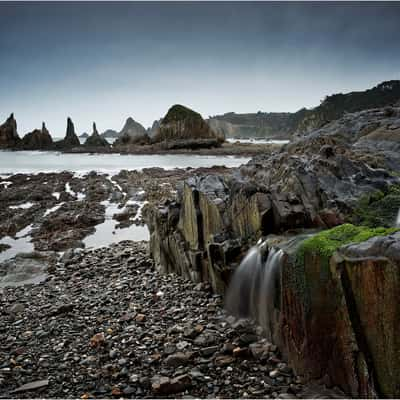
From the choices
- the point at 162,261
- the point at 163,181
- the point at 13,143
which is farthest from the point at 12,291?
the point at 13,143

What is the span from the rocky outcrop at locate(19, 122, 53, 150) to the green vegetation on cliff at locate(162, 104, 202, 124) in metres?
Answer: 53.5

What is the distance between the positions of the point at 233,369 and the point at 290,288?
68.3 inches

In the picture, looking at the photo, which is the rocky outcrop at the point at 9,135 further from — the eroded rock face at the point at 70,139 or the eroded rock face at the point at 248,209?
the eroded rock face at the point at 248,209

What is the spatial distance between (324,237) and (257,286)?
84.2 inches

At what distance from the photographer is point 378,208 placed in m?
8.84

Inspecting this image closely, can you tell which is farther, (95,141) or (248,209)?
(95,141)

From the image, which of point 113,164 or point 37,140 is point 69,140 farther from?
point 113,164

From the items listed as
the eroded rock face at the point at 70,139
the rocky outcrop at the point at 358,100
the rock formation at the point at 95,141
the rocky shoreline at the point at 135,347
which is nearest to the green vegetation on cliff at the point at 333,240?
the rocky shoreline at the point at 135,347

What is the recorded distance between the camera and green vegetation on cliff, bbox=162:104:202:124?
112594 mm

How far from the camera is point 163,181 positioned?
34.3 m

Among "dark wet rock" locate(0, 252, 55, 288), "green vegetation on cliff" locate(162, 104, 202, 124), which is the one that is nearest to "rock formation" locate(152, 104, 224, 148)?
"green vegetation on cliff" locate(162, 104, 202, 124)

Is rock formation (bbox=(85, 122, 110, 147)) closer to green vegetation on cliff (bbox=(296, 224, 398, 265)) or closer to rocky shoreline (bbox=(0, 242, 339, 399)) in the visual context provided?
rocky shoreline (bbox=(0, 242, 339, 399))

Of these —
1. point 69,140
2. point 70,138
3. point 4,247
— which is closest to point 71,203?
point 4,247

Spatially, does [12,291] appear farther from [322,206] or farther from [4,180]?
[4,180]
